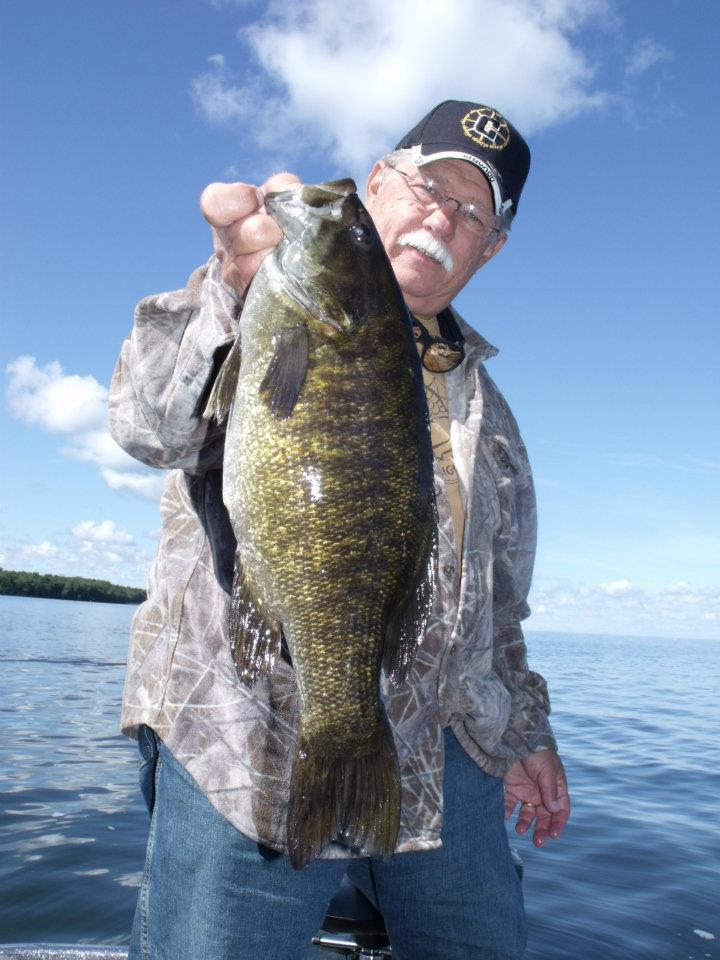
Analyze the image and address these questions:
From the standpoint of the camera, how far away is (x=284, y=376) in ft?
6.27

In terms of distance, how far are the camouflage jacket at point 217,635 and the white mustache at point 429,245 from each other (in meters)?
0.66

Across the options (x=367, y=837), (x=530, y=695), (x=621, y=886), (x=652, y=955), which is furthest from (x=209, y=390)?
(x=621, y=886)

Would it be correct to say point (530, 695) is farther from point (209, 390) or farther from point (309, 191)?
point (309, 191)

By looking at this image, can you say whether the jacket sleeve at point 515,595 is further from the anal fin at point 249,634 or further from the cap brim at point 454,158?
the anal fin at point 249,634

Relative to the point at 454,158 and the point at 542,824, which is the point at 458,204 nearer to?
the point at 454,158

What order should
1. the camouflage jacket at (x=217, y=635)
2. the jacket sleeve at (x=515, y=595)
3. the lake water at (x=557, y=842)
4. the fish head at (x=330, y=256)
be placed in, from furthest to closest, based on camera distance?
the lake water at (x=557, y=842), the jacket sleeve at (x=515, y=595), the camouflage jacket at (x=217, y=635), the fish head at (x=330, y=256)

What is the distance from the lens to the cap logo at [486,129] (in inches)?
123

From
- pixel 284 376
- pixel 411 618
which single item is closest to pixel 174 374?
pixel 284 376

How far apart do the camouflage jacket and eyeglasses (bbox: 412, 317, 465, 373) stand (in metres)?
0.33

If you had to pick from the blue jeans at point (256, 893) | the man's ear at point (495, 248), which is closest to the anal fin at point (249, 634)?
the blue jeans at point (256, 893)

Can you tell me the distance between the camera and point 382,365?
6.64 feet

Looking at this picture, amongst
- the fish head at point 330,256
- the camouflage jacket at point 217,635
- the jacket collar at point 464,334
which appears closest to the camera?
the fish head at point 330,256

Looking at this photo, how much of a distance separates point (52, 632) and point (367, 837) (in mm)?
29369

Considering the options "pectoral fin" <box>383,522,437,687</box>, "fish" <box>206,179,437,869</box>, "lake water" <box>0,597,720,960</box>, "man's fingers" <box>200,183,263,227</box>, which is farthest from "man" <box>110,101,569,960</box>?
"lake water" <box>0,597,720,960</box>
